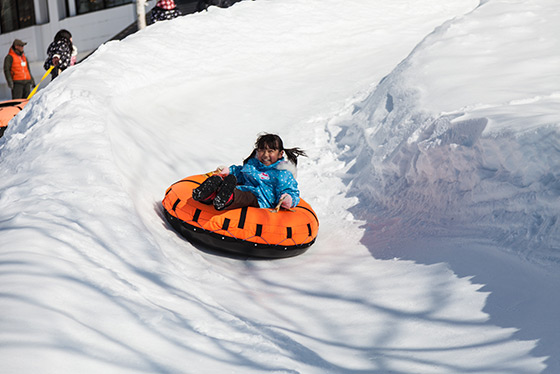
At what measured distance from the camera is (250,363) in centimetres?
254

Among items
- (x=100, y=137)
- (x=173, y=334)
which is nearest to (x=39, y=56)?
(x=100, y=137)

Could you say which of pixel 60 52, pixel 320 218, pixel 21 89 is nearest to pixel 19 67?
pixel 21 89

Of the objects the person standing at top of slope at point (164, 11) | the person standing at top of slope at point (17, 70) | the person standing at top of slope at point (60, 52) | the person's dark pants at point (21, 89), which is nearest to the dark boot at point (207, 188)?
the person standing at top of slope at point (60, 52)

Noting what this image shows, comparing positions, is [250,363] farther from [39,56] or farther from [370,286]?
[39,56]

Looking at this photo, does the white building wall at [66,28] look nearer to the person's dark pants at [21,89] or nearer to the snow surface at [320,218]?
the person's dark pants at [21,89]

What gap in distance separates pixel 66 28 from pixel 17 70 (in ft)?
23.6

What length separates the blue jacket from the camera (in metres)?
4.87

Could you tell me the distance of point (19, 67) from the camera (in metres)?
12.4

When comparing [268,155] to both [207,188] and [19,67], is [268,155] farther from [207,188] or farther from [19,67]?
[19,67]

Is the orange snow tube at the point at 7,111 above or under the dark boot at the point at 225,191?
under

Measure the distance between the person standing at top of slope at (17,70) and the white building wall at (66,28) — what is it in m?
3.51

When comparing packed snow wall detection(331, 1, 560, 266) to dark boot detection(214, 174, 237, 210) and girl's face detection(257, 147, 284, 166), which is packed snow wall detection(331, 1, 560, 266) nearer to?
girl's face detection(257, 147, 284, 166)

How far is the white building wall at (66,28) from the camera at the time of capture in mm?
17172

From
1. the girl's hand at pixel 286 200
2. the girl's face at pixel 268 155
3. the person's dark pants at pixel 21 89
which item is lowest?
the person's dark pants at pixel 21 89
